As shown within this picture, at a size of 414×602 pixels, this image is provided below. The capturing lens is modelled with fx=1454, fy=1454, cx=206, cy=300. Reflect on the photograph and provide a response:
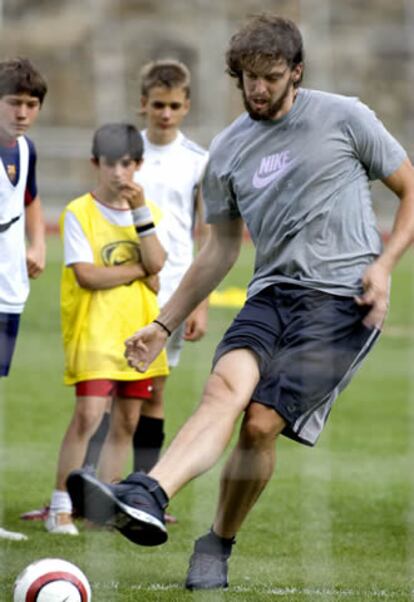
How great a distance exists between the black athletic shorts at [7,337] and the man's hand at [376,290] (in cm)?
159

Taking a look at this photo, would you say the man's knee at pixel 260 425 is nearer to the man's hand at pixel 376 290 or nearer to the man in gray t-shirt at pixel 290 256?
the man in gray t-shirt at pixel 290 256

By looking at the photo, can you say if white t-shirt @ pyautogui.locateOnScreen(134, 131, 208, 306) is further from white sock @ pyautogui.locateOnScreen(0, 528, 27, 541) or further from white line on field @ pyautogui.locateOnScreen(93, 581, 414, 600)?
white line on field @ pyautogui.locateOnScreen(93, 581, 414, 600)

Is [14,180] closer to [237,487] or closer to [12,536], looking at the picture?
[12,536]

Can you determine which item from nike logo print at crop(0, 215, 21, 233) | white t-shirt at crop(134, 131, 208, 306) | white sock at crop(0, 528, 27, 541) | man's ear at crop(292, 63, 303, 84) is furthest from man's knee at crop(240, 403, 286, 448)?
white t-shirt at crop(134, 131, 208, 306)

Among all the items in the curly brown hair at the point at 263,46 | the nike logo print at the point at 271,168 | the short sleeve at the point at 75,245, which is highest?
the curly brown hair at the point at 263,46

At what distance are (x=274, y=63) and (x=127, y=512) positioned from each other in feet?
4.54

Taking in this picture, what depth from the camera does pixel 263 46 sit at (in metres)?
4.20

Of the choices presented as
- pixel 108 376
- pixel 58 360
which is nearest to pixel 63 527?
pixel 108 376

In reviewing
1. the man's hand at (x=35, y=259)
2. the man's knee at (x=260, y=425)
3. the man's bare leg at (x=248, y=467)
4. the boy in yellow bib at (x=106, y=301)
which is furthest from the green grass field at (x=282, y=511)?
the man's hand at (x=35, y=259)

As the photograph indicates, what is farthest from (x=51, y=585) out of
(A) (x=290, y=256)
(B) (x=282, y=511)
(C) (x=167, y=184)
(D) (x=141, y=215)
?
(C) (x=167, y=184)

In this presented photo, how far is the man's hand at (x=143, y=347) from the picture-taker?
172 inches

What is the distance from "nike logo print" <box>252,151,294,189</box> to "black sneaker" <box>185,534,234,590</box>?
1.11m

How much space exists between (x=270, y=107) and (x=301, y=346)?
2.35 feet

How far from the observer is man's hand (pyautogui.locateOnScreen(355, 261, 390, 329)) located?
13.7 feet
